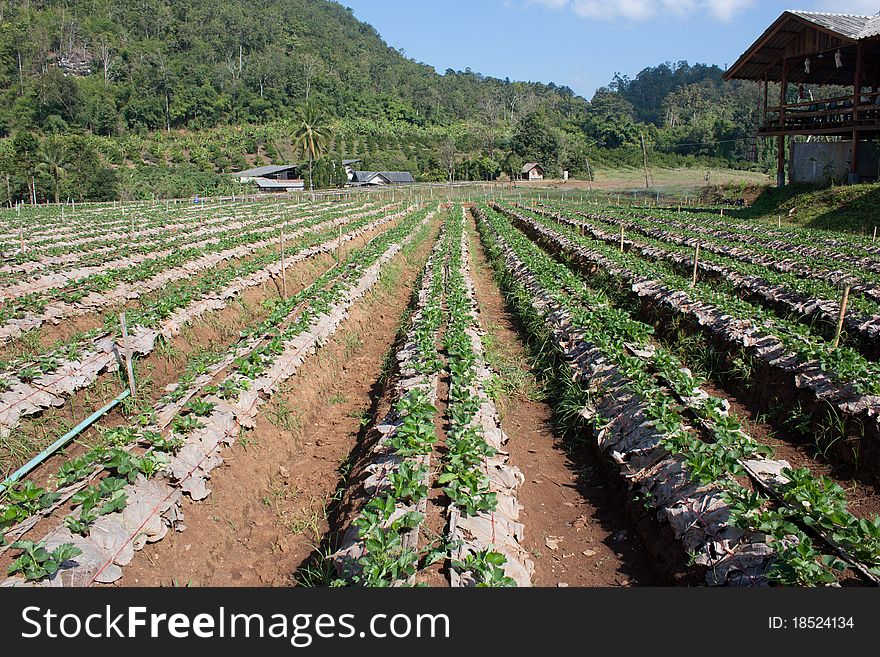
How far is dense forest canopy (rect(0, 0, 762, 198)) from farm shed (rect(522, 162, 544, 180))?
6.16 ft

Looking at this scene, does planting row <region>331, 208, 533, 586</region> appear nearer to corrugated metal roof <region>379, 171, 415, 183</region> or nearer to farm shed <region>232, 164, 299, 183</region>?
farm shed <region>232, 164, 299, 183</region>

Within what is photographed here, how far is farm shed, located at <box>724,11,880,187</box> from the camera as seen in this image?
2422 cm

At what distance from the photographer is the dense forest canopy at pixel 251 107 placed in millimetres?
77688

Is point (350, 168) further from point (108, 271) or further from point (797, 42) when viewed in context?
point (108, 271)

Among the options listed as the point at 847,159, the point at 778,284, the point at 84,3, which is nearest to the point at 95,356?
the point at 778,284

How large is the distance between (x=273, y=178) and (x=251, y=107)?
4592cm

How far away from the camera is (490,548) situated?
4.69 meters

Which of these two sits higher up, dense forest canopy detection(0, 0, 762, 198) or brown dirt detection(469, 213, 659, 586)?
dense forest canopy detection(0, 0, 762, 198)

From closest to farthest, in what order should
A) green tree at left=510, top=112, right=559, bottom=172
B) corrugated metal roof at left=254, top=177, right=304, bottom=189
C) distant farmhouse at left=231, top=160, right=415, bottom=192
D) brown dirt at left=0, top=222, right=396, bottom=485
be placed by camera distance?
brown dirt at left=0, top=222, right=396, bottom=485, corrugated metal roof at left=254, top=177, right=304, bottom=189, distant farmhouse at left=231, top=160, right=415, bottom=192, green tree at left=510, top=112, right=559, bottom=172

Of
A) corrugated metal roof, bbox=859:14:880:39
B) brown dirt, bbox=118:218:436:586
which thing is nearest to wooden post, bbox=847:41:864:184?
Result: corrugated metal roof, bbox=859:14:880:39

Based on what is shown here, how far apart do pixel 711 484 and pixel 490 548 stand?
2112mm

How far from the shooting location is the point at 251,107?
114750 millimetres

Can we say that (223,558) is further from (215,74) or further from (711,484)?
(215,74)

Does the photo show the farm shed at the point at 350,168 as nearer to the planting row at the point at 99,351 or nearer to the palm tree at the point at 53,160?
Answer: the palm tree at the point at 53,160
